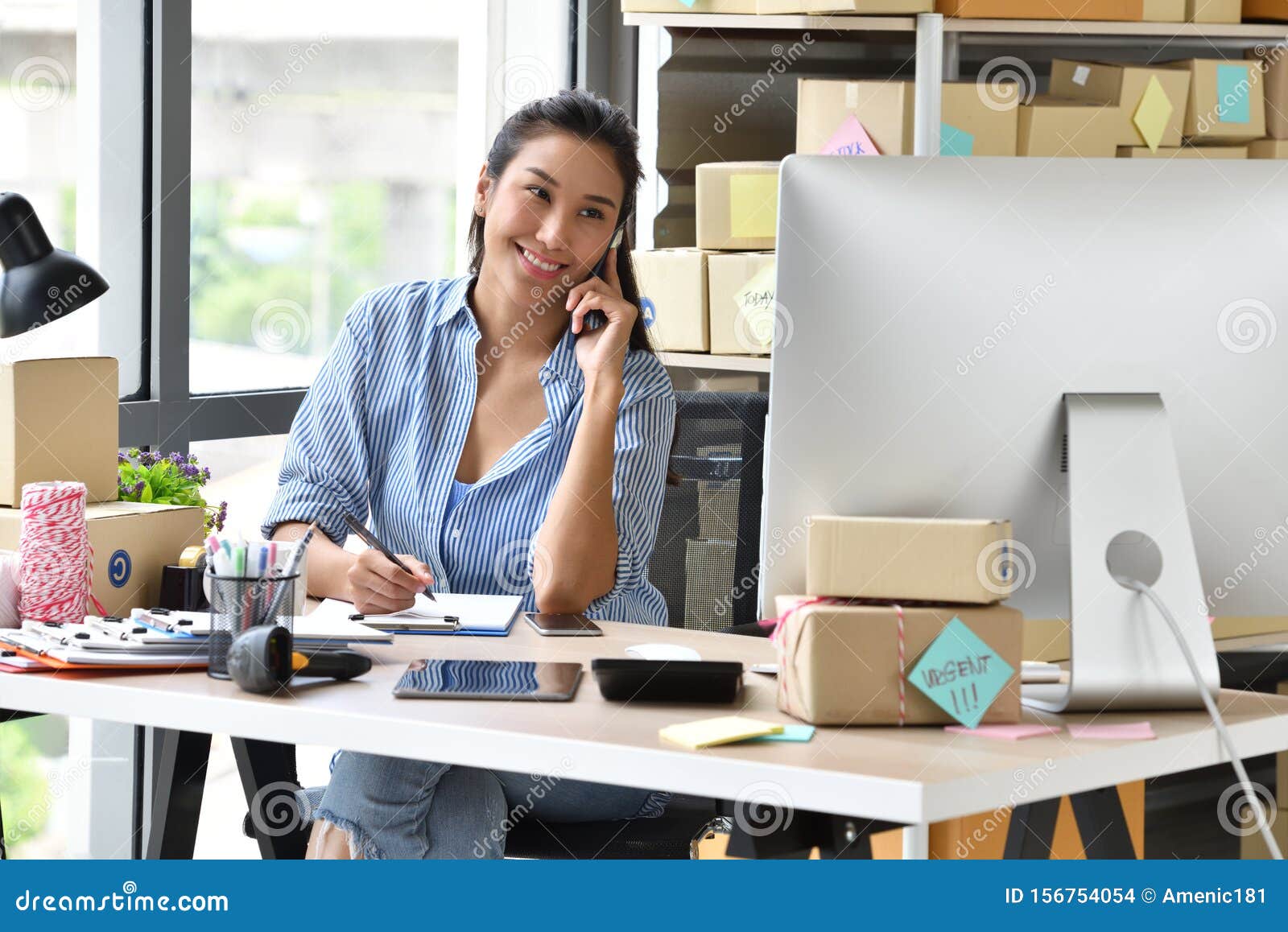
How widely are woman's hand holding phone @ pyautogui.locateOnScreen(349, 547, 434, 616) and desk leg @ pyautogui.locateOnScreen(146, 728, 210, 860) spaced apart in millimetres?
252

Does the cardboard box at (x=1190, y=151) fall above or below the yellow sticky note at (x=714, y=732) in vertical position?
above

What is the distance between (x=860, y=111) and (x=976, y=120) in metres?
0.22

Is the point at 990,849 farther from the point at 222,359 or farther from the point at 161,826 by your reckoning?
the point at 222,359

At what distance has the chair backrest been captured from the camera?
2234mm

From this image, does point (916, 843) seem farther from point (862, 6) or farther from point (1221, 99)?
point (1221, 99)

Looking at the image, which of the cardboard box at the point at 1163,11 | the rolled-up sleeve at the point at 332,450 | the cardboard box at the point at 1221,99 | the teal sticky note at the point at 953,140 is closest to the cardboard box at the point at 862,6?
the teal sticky note at the point at 953,140

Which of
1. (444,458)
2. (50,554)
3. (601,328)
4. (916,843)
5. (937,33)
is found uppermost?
(937,33)

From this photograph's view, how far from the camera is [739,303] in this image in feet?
9.22

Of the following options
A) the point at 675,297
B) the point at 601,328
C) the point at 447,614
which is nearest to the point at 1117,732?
the point at 447,614

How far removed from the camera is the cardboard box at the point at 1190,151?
272cm

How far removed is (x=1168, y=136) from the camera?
274 cm

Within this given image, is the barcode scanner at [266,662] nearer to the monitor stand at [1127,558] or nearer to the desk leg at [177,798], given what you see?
the desk leg at [177,798]
